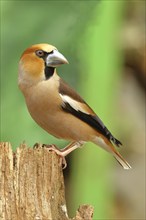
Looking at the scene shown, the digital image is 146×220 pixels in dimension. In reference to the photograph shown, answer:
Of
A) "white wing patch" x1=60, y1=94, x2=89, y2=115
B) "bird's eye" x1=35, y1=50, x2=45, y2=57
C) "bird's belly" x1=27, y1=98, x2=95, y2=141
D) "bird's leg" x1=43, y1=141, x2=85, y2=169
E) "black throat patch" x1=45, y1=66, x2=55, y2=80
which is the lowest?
"bird's leg" x1=43, y1=141, x2=85, y2=169

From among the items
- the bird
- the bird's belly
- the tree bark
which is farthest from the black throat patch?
the tree bark

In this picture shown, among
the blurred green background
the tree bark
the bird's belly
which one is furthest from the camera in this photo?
the blurred green background

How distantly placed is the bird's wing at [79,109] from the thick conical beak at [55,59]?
179 mm

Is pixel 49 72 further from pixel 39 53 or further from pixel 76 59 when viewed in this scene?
→ pixel 76 59

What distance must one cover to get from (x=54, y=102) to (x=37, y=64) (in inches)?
7.2

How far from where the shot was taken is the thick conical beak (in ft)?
11.7

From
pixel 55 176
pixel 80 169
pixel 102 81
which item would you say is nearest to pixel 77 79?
pixel 102 81

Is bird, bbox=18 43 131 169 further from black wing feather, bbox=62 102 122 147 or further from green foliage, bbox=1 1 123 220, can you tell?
green foliage, bbox=1 1 123 220

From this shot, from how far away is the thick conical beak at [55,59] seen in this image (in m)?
3.56

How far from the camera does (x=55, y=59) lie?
3.58 metres

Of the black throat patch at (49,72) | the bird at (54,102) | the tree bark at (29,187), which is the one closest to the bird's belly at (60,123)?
the bird at (54,102)

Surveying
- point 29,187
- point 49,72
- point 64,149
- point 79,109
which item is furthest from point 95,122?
point 29,187

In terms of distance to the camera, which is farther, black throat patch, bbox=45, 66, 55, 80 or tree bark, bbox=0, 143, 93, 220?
black throat patch, bbox=45, 66, 55, 80

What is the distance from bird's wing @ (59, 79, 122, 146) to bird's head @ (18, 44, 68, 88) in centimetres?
10
